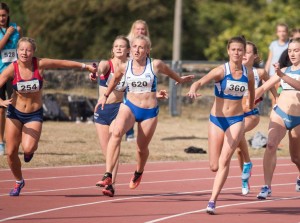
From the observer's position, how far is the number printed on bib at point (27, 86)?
45.8ft

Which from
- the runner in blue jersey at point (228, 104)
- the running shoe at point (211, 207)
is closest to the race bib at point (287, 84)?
the runner in blue jersey at point (228, 104)

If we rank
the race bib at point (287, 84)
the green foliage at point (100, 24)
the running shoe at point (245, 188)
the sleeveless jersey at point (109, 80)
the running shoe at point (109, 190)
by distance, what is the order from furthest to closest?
the green foliage at point (100, 24), the sleeveless jersey at point (109, 80), the running shoe at point (245, 188), the race bib at point (287, 84), the running shoe at point (109, 190)

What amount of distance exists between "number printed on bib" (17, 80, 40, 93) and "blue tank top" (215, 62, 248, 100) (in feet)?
7.51

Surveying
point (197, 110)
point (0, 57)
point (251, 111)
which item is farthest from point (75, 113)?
point (251, 111)

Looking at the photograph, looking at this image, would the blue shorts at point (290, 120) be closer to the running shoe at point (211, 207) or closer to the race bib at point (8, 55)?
the running shoe at point (211, 207)

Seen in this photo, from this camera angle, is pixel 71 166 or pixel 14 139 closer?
pixel 14 139

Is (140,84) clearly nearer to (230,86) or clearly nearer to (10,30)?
(230,86)

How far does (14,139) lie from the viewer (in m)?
13.9

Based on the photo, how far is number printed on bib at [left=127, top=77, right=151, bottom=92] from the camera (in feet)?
45.2

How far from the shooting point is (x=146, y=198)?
14203 mm

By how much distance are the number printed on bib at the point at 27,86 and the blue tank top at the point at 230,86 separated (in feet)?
7.51

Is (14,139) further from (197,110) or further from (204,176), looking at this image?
(197,110)

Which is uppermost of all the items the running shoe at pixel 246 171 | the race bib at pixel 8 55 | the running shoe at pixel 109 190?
the race bib at pixel 8 55

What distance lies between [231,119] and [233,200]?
4.63 feet
